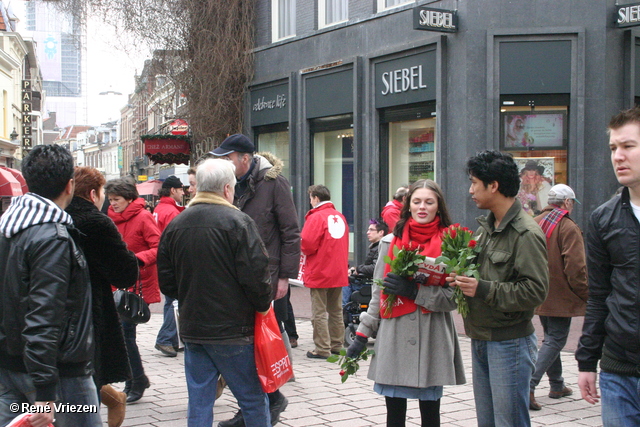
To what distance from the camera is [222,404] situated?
613 cm

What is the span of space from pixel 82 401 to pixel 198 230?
3.59 feet

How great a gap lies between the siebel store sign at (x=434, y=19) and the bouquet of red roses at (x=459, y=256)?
9.00m

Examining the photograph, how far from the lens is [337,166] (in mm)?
16516

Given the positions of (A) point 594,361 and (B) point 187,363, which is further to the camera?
(B) point 187,363

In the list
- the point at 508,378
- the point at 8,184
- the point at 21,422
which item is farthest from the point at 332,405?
the point at 8,184

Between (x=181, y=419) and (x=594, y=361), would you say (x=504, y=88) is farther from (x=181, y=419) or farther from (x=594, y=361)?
(x=594, y=361)

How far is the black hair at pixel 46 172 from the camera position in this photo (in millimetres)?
3457

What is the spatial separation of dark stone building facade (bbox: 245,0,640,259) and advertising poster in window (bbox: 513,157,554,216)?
2cm

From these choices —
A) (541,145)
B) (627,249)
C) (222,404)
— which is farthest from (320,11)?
(627,249)

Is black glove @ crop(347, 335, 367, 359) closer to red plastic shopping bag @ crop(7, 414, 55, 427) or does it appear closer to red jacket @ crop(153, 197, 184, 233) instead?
red plastic shopping bag @ crop(7, 414, 55, 427)

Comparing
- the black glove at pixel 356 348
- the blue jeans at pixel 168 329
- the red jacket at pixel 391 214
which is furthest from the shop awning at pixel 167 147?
the black glove at pixel 356 348

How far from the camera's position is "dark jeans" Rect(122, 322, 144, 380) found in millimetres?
6137

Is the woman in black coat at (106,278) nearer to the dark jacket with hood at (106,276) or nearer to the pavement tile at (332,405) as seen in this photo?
the dark jacket with hood at (106,276)

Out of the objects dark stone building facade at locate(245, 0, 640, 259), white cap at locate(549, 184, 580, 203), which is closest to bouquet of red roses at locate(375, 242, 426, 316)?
white cap at locate(549, 184, 580, 203)
